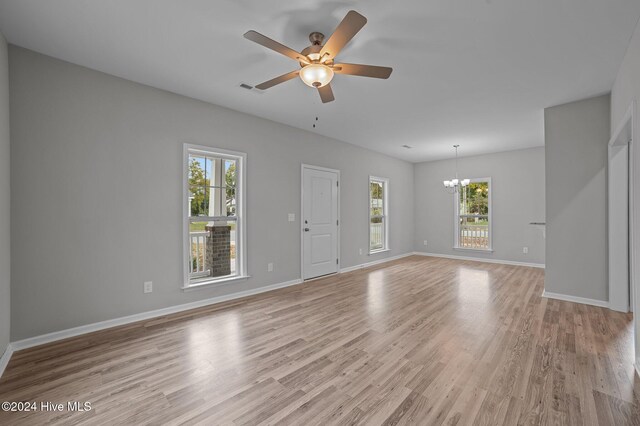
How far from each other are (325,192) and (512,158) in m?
4.75

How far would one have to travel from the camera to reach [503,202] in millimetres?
7012

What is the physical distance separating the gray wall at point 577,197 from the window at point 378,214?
359 centimetres

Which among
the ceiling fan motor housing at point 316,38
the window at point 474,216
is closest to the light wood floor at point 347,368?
the ceiling fan motor housing at point 316,38

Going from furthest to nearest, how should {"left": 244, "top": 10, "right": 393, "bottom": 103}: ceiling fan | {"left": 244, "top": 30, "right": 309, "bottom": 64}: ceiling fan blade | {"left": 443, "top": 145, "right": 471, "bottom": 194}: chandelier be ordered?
{"left": 443, "top": 145, "right": 471, "bottom": 194}: chandelier
{"left": 244, "top": 10, "right": 393, "bottom": 103}: ceiling fan
{"left": 244, "top": 30, "right": 309, "bottom": 64}: ceiling fan blade

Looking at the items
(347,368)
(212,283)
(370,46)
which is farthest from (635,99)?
(212,283)

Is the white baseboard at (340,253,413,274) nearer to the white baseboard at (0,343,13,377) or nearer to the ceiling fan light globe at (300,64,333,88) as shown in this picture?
the ceiling fan light globe at (300,64,333,88)

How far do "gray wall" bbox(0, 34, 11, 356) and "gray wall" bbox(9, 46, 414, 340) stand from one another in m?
0.08

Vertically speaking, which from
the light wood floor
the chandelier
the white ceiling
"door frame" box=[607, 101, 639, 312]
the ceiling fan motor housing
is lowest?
the light wood floor

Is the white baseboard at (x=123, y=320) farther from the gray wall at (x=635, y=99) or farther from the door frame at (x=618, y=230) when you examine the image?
the door frame at (x=618, y=230)

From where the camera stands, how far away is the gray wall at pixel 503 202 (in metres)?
6.57

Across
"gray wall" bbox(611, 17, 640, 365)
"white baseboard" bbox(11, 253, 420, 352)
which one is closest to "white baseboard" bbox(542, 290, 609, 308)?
"gray wall" bbox(611, 17, 640, 365)

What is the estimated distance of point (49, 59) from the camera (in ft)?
9.27

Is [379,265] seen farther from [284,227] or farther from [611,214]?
[611,214]

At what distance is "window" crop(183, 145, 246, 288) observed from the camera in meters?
Result: 3.92
